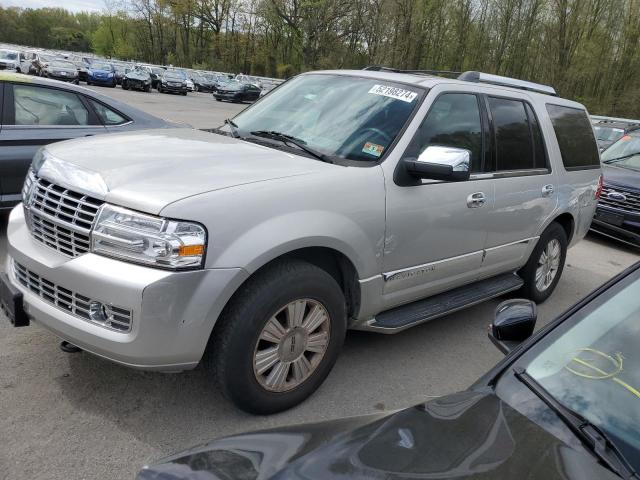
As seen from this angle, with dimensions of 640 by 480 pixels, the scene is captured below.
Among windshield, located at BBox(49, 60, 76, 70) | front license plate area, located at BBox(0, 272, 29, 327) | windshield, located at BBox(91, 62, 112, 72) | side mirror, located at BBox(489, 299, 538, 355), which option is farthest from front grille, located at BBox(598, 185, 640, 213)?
windshield, located at BBox(91, 62, 112, 72)

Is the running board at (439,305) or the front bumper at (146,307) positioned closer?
the front bumper at (146,307)

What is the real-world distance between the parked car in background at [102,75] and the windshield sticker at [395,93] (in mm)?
39980

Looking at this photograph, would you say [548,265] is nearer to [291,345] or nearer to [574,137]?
[574,137]

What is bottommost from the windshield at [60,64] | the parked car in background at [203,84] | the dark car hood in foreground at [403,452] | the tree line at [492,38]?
the parked car in background at [203,84]

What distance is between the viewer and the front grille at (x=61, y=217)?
267cm

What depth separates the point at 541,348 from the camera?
6.40 ft

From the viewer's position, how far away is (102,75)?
129 feet

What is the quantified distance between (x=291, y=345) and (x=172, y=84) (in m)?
42.6

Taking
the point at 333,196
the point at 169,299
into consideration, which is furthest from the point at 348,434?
the point at 333,196

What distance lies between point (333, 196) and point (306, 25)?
48.0 metres

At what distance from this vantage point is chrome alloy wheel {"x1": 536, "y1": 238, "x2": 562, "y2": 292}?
5.22m

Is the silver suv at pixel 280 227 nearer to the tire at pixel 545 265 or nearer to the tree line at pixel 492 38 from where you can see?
the tire at pixel 545 265

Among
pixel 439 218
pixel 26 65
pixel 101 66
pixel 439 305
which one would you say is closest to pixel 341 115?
pixel 439 218

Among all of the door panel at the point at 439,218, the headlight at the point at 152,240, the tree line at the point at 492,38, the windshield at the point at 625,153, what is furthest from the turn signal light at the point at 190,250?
the tree line at the point at 492,38
